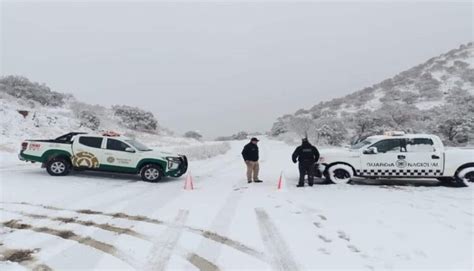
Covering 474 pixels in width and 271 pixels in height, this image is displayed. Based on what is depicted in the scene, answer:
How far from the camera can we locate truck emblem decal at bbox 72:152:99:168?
41.7 feet

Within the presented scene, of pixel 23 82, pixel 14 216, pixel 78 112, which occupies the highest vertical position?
pixel 23 82

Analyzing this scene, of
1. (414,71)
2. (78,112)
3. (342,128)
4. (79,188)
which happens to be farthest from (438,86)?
(79,188)

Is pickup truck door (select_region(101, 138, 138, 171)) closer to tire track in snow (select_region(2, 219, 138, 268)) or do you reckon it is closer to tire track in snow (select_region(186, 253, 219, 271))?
tire track in snow (select_region(2, 219, 138, 268))

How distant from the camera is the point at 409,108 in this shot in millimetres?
58344

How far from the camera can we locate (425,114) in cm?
5016

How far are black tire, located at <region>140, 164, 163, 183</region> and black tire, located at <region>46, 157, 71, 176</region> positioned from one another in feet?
8.59

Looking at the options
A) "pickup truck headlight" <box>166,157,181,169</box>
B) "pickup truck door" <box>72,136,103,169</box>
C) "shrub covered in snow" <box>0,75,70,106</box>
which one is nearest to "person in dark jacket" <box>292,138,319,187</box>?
"pickup truck headlight" <box>166,157,181,169</box>

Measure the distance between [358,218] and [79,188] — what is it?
783 centimetres

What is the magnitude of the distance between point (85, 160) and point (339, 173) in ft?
28.7

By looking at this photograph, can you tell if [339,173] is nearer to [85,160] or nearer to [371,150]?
[371,150]

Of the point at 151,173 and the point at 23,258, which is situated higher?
the point at 151,173

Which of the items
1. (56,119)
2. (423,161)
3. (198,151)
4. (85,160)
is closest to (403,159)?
(423,161)

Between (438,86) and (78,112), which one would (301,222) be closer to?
(78,112)

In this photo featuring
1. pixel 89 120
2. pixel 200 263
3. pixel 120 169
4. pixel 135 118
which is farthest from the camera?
pixel 135 118
